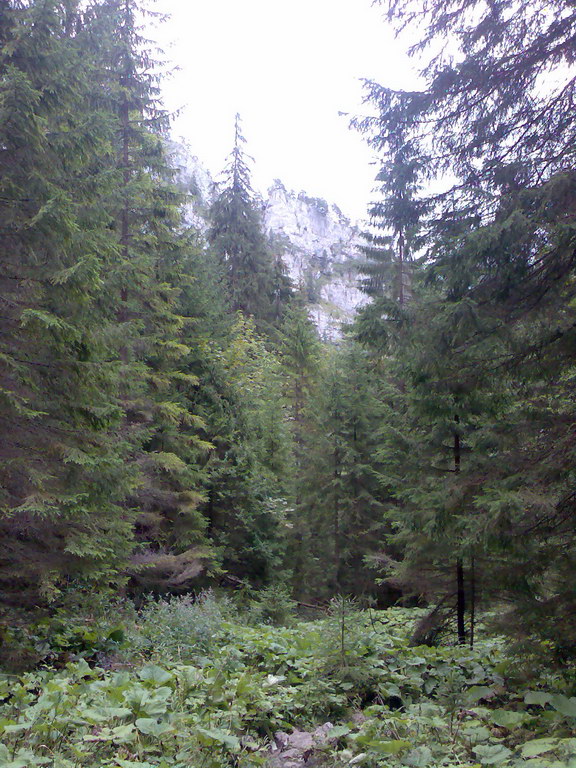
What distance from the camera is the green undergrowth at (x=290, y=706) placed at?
10.3 ft

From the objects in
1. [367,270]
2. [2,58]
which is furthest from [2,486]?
[367,270]

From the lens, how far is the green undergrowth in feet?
10.3

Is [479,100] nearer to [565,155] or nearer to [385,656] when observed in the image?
[565,155]

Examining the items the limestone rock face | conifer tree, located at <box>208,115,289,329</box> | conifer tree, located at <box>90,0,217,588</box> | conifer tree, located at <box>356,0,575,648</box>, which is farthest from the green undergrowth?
the limestone rock face

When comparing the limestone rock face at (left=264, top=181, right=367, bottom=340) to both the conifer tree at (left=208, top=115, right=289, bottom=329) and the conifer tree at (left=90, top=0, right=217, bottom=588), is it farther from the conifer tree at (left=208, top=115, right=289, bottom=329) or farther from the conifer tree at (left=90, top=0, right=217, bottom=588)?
the conifer tree at (left=90, top=0, right=217, bottom=588)

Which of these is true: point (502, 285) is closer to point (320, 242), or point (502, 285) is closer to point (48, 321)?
point (48, 321)

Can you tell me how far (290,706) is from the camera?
15.2 feet

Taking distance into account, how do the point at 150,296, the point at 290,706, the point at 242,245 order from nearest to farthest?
the point at 290,706 → the point at 150,296 → the point at 242,245

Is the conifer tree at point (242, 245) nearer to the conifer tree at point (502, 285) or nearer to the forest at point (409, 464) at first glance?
the forest at point (409, 464)

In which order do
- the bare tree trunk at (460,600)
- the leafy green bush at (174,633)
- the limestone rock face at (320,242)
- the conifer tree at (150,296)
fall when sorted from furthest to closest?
the limestone rock face at (320,242), the conifer tree at (150,296), the bare tree trunk at (460,600), the leafy green bush at (174,633)

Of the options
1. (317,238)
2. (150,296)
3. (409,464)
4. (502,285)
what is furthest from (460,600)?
(317,238)

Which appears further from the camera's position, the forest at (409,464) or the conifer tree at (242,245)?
the conifer tree at (242,245)

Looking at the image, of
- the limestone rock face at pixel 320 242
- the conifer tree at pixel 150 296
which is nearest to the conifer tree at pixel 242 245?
the conifer tree at pixel 150 296

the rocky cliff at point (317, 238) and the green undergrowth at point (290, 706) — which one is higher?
the rocky cliff at point (317, 238)
